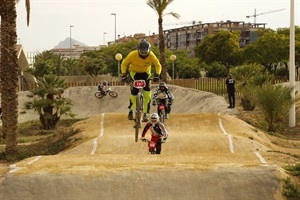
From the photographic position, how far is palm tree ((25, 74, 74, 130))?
26422 millimetres

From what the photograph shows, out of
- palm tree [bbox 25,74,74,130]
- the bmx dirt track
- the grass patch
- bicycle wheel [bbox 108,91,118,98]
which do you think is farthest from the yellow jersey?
bicycle wheel [bbox 108,91,118,98]

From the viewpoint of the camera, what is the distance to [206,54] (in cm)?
5497

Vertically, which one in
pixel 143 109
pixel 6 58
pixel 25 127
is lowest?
Result: pixel 25 127

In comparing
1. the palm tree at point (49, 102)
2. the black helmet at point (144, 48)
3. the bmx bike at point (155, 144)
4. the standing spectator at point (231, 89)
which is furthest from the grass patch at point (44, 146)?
the standing spectator at point (231, 89)

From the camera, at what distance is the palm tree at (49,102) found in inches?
1040

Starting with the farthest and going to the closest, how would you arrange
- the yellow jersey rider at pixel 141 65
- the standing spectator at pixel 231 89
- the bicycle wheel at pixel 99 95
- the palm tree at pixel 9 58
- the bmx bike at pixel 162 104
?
1. the bicycle wheel at pixel 99 95
2. the standing spectator at pixel 231 89
3. the palm tree at pixel 9 58
4. the bmx bike at pixel 162 104
5. the yellow jersey rider at pixel 141 65

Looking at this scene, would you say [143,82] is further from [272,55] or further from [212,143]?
[272,55]

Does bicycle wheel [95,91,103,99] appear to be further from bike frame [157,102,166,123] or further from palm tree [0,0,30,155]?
bike frame [157,102,166,123]

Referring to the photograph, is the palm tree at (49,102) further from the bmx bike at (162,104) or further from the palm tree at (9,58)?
the bmx bike at (162,104)

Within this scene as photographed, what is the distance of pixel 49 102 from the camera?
26.5 meters

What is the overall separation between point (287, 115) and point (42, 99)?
40.2 ft

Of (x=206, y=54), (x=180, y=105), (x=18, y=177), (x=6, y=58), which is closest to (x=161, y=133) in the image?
(x=18, y=177)

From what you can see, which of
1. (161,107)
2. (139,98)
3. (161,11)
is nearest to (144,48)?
(139,98)

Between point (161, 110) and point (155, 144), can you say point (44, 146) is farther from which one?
point (155, 144)
